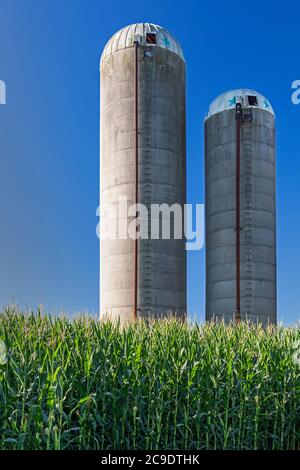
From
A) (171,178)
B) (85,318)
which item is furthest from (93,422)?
(171,178)

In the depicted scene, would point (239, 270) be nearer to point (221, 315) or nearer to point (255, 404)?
point (221, 315)

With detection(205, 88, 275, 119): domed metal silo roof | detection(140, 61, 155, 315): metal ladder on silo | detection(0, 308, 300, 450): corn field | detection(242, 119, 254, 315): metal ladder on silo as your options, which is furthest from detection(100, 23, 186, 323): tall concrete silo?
detection(0, 308, 300, 450): corn field

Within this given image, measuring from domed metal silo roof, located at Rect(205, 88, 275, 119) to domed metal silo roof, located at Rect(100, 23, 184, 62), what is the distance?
259cm

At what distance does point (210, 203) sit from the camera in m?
23.4

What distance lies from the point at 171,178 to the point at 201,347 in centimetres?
1159

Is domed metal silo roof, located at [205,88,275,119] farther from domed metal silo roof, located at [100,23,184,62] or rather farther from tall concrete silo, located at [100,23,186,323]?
domed metal silo roof, located at [100,23,184,62]

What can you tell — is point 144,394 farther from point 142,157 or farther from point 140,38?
point 140,38

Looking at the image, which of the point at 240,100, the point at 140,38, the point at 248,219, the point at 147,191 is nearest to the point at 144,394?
the point at 147,191

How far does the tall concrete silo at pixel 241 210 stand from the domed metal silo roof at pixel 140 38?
326 centimetres

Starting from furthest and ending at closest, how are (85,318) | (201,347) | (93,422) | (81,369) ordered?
(85,318) < (201,347) < (81,369) < (93,422)

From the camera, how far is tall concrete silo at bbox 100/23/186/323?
20719 millimetres

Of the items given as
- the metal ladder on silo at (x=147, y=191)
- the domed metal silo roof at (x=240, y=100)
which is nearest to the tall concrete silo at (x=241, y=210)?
the domed metal silo roof at (x=240, y=100)

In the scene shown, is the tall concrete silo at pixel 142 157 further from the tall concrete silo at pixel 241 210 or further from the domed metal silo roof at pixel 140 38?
the tall concrete silo at pixel 241 210

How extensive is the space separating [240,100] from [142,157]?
5.37 m
